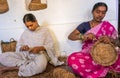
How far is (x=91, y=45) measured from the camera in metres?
2.76

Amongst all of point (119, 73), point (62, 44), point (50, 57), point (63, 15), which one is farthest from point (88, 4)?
point (119, 73)

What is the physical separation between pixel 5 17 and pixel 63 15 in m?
0.85

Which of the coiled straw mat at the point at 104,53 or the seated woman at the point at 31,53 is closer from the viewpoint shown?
the coiled straw mat at the point at 104,53

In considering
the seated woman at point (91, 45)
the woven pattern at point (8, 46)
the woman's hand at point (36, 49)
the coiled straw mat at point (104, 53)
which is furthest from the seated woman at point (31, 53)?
the coiled straw mat at point (104, 53)

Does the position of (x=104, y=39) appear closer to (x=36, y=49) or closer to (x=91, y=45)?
(x=91, y=45)

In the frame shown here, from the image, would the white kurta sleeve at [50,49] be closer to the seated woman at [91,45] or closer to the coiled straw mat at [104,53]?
the seated woman at [91,45]

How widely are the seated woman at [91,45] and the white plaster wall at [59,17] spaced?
1.33 feet

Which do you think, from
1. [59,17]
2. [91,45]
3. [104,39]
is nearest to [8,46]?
[59,17]

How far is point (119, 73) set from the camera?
8.61 ft

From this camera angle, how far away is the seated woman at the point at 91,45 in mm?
2580

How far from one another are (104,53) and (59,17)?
3.54ft

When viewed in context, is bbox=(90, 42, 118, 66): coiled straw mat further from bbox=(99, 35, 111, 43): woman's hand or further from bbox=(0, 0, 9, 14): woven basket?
bbox=(0, 0, 9, 14): woven basket

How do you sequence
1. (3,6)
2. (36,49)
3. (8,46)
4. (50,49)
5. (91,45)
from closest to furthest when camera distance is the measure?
(91,45), (36,49), (50,49), (3,6), (8,46)

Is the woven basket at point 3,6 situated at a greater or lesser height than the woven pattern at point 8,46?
greater
